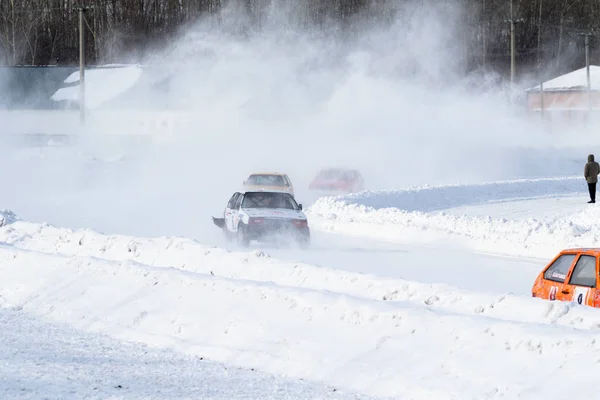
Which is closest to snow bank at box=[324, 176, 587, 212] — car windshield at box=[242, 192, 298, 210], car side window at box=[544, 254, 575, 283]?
car windshield at box=[242, 192, 298, 210]

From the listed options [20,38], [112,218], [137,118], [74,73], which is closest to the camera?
[112,218]

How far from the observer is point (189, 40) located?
349ft

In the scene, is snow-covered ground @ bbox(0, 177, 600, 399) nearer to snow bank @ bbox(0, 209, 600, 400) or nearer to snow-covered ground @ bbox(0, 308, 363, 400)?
snow bank @ bbox(0, 209, 600, 400)

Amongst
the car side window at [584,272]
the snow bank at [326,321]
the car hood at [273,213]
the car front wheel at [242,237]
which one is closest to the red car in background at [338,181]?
the car hood at [273,213]

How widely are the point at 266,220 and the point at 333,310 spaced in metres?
12.5

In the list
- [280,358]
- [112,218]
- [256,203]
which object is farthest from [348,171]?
[280,358]

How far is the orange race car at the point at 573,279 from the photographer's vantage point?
41.4ft

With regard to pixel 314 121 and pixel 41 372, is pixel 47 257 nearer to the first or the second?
pixel 41 372

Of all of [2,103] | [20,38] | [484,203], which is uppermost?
[20,38]

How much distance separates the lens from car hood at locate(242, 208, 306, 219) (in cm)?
2441

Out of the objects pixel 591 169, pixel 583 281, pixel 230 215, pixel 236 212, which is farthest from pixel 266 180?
pixel 583 281

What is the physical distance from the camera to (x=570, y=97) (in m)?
106

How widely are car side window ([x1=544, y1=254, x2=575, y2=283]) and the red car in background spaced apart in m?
29.5

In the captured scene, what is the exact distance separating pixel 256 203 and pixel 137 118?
6414 cm
